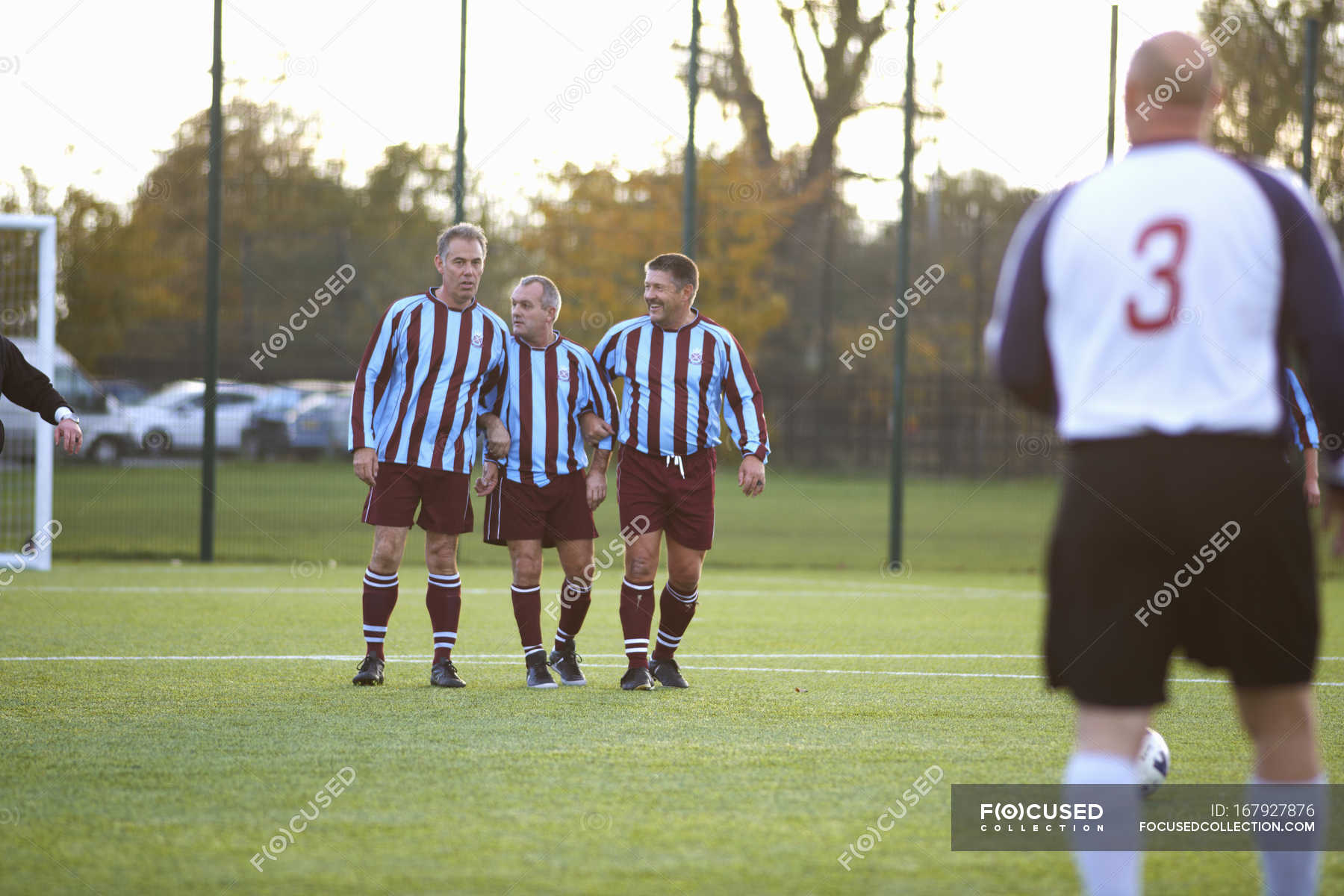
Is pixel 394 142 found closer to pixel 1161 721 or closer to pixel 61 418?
pixel 61 418

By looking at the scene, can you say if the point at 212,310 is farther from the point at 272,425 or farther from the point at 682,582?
the point at 682,582

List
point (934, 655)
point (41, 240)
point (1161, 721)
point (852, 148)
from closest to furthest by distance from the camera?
point (1161, 721) → point (934, 655) → point (41, 240) → point (852, 148)

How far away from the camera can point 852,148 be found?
22188 millimetres

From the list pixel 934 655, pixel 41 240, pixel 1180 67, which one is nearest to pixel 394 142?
pixel 41 240

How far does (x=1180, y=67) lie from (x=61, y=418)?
477cm

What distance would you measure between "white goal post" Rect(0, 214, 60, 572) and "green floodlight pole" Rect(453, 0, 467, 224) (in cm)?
362

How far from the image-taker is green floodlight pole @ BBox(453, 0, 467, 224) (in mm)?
13672

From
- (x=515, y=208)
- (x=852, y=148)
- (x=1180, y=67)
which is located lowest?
(x=1180, y=67)

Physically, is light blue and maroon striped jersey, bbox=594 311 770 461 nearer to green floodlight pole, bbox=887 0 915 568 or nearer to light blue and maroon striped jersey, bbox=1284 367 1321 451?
light blue and maroon striped jersey, bbox=1284 367 1321 451

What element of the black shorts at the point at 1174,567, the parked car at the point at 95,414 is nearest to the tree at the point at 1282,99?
the parked car at the point at 95,414

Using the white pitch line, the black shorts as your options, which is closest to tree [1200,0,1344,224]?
the white pitch line

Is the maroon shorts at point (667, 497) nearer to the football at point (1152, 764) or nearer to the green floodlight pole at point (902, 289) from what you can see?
the football at point (1152, 764)

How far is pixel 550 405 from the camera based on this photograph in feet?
21.2

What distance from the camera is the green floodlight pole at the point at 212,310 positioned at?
13.4 metres
